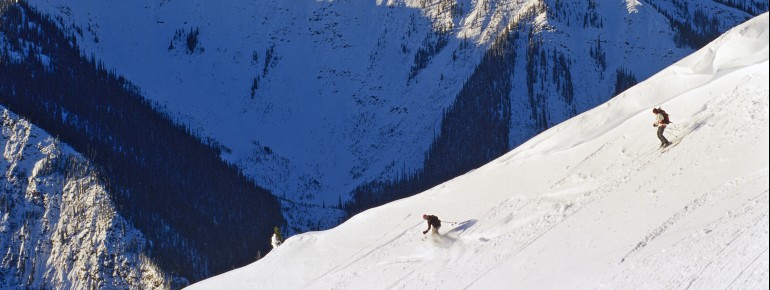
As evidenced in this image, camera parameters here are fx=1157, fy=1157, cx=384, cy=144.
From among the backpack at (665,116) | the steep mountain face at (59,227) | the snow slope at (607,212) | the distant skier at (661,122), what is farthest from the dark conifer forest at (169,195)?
the backpack at (665,116)

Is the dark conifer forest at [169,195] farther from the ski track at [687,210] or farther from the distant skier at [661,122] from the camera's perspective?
the ski track at [687,210]

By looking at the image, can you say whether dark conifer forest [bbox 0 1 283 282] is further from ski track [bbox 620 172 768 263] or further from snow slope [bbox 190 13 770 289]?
ski track [bbox 620 172 768 263]

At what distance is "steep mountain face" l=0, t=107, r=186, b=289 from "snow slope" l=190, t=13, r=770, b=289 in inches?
4435

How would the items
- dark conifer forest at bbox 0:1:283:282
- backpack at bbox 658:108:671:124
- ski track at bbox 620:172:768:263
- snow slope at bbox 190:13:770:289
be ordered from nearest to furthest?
snow slope at bbox 190:13:770:289 → ski track at bbox 620:172:768:263 → backpack at bbox 658:108:671:124 → dark conifer forest at bbox 0:1:283:282

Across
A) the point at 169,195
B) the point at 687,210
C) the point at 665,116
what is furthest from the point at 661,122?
the point at 169,195

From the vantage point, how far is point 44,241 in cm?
17412

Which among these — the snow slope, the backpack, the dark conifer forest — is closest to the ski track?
the snow slope

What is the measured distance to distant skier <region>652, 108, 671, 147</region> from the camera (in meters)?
45.9

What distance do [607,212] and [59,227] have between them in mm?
144983

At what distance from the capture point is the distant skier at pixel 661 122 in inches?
1806

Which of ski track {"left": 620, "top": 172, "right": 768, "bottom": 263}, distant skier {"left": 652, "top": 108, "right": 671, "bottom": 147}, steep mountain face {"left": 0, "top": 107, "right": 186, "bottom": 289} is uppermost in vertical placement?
steep mountain face {"left": 0, "top": 107, "right": 186, "bottom": 289}

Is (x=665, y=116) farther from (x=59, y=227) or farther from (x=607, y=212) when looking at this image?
(x=59, y=227)

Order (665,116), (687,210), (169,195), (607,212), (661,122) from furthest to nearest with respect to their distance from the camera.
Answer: (169,195), (661,122), (665,116), (607,212), (687,210)

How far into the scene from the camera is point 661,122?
151ft
